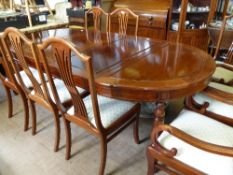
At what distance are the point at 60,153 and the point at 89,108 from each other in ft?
1.81

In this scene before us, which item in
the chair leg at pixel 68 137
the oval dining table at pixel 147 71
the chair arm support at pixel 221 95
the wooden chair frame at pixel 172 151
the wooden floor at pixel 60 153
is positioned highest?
the oval dining table at pixel 147 71

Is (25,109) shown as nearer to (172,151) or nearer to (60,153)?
(60,153)

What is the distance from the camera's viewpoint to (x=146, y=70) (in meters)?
1.28

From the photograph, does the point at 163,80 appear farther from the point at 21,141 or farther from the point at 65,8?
the point at 65,8

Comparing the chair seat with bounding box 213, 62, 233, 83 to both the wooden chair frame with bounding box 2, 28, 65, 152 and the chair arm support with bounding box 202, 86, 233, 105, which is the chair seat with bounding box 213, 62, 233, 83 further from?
the wooden chair frame with bounding box 2, 28, 65, 152

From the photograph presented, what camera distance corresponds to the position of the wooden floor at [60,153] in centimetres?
154

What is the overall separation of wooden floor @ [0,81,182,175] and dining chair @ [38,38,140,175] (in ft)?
0.41

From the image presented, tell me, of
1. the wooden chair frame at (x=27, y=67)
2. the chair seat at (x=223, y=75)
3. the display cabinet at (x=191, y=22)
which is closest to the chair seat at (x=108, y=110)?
the wooden chair frame at (x=27, y=67)

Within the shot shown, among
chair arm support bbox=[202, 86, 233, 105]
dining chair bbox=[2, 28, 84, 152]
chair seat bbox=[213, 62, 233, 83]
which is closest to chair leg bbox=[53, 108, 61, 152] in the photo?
dining chair bbox=[2, 28, 84, 152]

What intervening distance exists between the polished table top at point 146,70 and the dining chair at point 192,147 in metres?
0.21

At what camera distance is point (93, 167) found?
1558 mm

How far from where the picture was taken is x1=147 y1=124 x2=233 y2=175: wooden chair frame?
87cm

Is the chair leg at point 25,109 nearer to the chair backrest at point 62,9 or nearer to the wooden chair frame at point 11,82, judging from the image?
the wooden chair frame at point 11,82

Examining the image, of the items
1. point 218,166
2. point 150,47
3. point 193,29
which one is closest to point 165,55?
point 150,47
